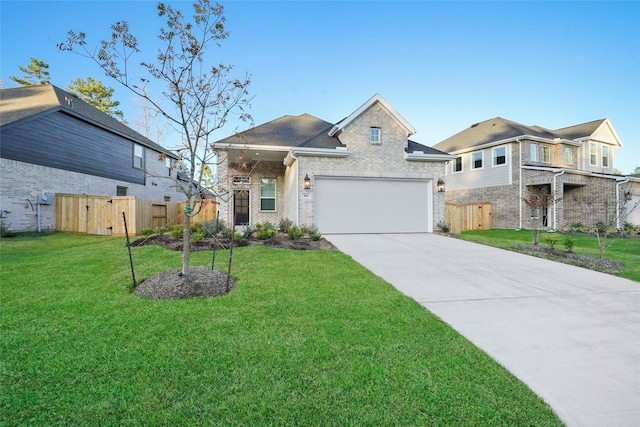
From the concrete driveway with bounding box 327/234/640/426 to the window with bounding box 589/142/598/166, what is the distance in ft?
57.4

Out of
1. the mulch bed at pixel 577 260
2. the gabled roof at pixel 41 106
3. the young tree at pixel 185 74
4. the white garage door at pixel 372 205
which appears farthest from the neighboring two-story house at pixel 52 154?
the mulch bed at pixel 577 260

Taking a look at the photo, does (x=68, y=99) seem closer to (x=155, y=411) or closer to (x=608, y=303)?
(x=155, y=411)

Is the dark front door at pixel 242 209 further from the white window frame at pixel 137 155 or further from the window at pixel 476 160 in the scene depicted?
the window at pixel 476 160

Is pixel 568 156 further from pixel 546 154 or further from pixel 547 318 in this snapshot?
pixel 547 318

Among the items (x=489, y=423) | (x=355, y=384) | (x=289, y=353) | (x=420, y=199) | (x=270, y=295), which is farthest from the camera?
(x=420, y=199)

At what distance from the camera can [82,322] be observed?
3.24 meters

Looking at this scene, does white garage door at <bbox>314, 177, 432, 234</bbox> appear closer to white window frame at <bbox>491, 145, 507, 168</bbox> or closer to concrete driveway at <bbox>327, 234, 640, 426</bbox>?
concrete driveway at <bbox>327, 234, 640, 426</bbox>

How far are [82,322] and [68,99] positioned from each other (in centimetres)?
1711

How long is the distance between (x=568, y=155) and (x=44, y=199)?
28.3 meters

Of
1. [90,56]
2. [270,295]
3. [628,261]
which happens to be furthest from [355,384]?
[628,261]

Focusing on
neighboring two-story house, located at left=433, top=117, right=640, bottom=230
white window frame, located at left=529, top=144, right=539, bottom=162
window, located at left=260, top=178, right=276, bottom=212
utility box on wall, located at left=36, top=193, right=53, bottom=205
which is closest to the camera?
utility box on wall, located at left=36, top=193, right=53, bottom=205

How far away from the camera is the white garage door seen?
1121 centimetres

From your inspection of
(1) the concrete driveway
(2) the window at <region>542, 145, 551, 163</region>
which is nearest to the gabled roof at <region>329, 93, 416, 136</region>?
(1) the concrete driveway

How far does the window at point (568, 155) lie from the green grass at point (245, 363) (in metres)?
20.5
